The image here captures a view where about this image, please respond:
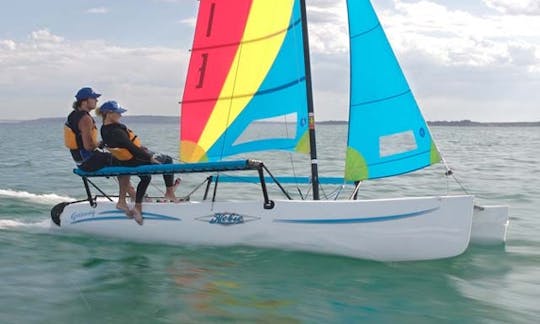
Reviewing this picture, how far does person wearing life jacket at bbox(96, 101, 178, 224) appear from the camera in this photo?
26.0 ft

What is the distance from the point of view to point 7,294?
245 inches

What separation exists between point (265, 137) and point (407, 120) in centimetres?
188

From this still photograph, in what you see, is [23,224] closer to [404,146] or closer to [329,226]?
[329,226]

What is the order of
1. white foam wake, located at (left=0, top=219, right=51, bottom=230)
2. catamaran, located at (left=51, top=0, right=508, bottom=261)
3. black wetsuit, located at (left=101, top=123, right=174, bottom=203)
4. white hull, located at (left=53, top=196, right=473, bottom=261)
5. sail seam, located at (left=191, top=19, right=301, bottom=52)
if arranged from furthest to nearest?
white foam wake, located at (left=0, top=219, right=51, bottom=230) < sail seam, located at (left=191, top=19, right=301, bottom=52) < black wetsuit, located at (left=101, top=123, right=174, bottom=203) < catamaran, located at (left=51, top=0, right=508, bottom=261) < white hull, located at (left=53, top=196, right=473, bottom=261)

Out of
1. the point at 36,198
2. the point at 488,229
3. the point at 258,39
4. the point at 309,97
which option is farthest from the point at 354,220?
the point at 36,198

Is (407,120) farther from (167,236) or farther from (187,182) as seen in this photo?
(187,182)

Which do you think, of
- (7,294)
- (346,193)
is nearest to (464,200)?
(7,294)

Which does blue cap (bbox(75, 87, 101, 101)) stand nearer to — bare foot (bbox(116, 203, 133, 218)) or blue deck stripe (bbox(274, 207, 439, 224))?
bare foot (bbox(116, 203, 133, 218))

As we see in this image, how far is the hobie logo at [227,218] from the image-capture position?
789 centimetres

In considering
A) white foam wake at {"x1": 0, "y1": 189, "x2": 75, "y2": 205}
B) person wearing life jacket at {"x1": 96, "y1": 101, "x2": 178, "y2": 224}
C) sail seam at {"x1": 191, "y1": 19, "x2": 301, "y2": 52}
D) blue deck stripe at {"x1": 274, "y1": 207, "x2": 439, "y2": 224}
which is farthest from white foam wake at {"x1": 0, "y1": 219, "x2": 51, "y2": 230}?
blue deck stripe at {"x1": 274, "y1": 207, "x2": 439, "y2": 224}

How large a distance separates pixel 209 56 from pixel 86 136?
1.92 m

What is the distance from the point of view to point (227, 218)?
7.97m

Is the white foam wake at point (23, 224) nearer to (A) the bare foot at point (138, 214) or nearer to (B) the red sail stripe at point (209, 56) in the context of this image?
(A) the bare foot at point (138, 214)

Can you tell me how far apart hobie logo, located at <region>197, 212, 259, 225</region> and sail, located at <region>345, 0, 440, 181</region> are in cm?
154
